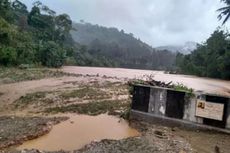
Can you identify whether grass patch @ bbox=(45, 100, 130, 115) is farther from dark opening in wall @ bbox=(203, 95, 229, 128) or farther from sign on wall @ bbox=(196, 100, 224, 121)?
dark opening in wall @ bbox=(203, 95, 229, 128)

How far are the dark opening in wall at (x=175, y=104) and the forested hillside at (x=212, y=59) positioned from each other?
3509cm

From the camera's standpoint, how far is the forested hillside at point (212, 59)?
148 ft

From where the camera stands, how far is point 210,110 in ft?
31.9

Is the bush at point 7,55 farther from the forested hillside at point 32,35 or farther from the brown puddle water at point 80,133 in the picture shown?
the brown puddle water at point 80,133

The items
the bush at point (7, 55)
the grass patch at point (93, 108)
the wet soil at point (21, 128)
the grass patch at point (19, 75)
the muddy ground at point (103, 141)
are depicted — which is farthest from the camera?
the bush at point (7, 55)

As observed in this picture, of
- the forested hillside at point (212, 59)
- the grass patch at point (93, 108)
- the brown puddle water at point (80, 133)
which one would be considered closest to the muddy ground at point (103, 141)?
the grass patch at point (93, 108)

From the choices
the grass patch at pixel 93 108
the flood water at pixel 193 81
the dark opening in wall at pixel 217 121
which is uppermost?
the dark opening in wall at pixel 217 121

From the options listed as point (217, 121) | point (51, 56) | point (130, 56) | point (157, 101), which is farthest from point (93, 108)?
point (130, 56)

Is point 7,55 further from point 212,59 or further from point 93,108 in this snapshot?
point 212,59

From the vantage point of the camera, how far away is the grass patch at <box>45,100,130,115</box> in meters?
12.7

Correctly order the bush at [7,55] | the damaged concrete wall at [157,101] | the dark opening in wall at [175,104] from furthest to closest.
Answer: the bush at [7,55] < the damaged concrete wall at [157,101] < the dark opening in wall at [175,104]

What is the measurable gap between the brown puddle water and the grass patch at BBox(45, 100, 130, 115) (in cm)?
66

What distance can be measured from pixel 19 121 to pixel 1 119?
86cm

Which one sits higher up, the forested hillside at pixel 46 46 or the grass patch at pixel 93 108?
the forested hillside at pixel 46 46
